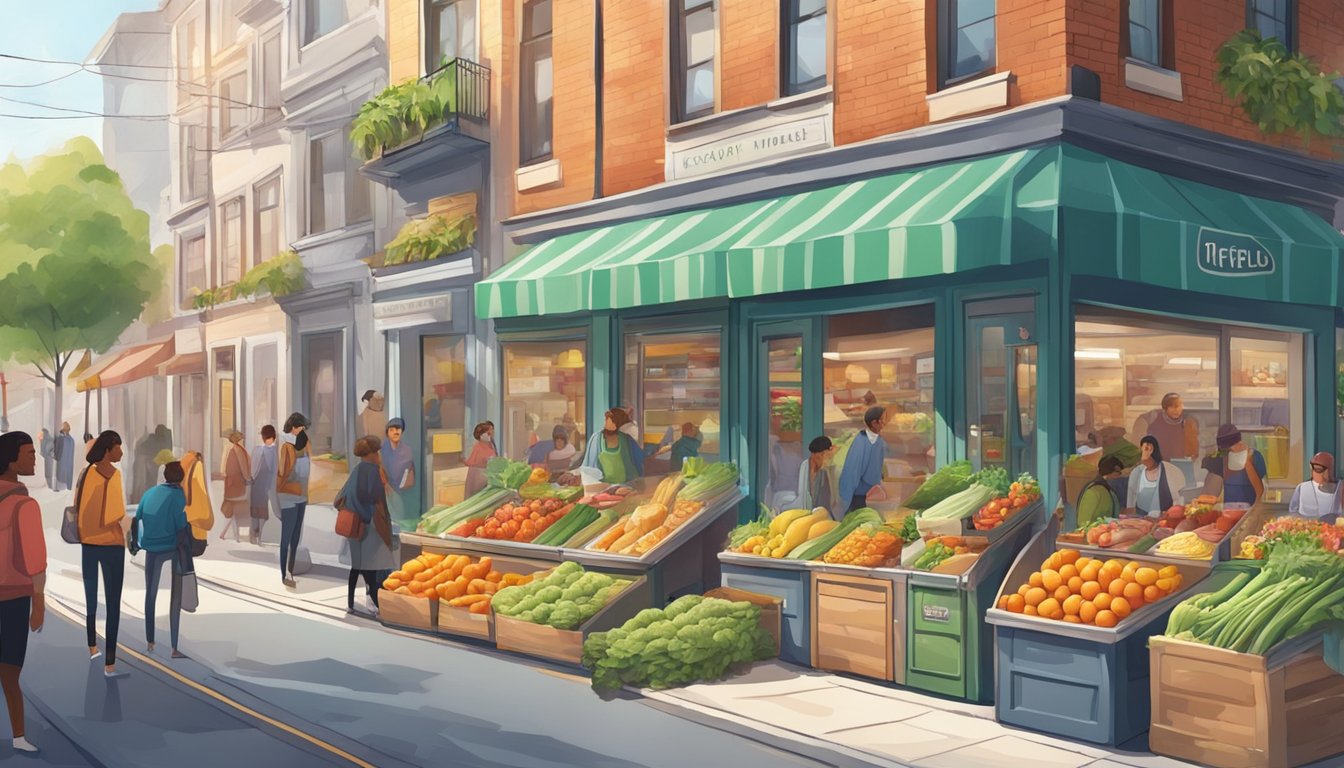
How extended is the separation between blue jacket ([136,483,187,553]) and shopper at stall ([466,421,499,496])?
5.50 metres

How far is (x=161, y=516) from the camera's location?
10.4 m

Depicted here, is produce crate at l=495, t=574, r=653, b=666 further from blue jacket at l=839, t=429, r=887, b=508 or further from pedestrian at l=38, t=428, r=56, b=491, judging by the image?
pedestrian at l=38, t=428, r=56, b=491

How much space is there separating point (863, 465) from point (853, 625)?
2031 millimetres

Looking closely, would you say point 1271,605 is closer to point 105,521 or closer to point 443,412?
point 105,521

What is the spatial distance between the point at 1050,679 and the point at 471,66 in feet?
45.9

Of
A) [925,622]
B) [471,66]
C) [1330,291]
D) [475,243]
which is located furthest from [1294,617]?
[471,66]

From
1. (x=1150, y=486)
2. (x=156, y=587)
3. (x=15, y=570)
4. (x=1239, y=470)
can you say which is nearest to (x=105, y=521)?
(x=156, y=587)

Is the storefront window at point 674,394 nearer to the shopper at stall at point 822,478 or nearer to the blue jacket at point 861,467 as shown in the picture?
the shopper at stall at point 822,478

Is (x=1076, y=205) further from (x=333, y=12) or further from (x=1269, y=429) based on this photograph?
(x=333, y=12)

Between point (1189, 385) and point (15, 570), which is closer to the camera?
point (15, 570)

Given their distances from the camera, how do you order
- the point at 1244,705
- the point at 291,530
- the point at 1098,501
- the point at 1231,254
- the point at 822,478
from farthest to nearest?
the point at 291,530 → the point at 822,478 → the point at 1231,254 → the point at 1098,501 → the point at 1244,705

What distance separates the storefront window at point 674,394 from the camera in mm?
14359

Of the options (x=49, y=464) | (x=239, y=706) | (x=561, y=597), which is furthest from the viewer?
(x=49, y=464)

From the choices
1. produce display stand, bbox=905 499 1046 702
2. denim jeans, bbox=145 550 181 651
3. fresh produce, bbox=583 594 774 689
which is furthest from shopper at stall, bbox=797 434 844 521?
denim jeans, bbox=145 550 181 651
